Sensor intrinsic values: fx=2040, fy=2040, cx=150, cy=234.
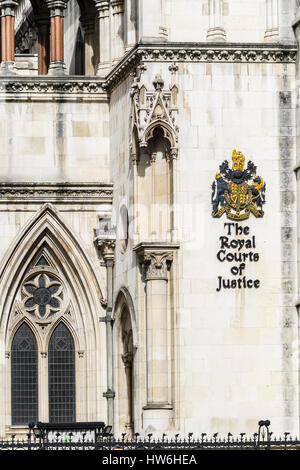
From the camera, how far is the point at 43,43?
54.3 m

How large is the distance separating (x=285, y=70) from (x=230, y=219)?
3614mm

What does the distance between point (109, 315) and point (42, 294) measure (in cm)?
179

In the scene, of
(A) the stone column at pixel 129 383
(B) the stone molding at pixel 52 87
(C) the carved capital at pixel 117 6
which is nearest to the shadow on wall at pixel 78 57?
(C) the carved capital at pixel 117 6

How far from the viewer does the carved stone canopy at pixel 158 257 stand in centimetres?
4472

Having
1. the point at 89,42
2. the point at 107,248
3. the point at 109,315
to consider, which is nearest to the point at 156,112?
the point at 107,248

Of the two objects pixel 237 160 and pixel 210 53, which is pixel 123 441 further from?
pixel 210 53

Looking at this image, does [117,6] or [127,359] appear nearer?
[127,359]

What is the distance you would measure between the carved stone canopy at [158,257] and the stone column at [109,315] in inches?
135

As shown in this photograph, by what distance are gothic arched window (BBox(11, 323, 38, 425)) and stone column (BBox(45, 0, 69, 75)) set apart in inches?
258

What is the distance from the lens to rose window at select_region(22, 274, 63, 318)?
48.9 meters
